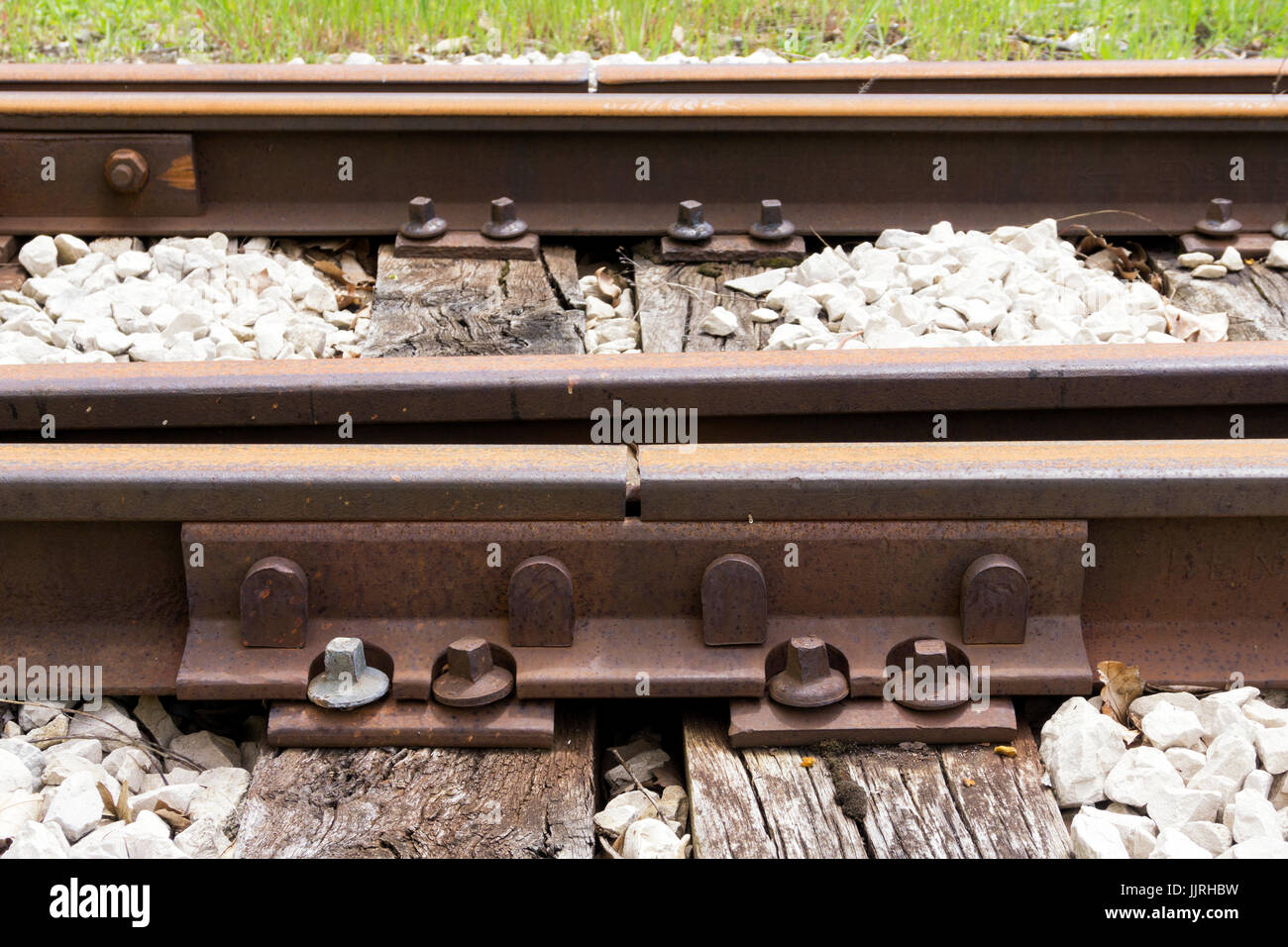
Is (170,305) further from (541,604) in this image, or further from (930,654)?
(930,654)

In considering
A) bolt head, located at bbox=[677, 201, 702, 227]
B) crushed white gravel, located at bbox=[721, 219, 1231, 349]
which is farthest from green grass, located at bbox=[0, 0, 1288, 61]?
crushed white gravel, located at bbox=[721, 219, 1231, 349]

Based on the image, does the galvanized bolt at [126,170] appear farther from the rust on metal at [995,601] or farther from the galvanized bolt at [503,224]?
the rust on metal at [995,601]

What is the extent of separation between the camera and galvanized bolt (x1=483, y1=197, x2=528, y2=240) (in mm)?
3748

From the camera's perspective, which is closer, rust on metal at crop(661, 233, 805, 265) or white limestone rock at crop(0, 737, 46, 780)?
white limestone rock at crop(0, 737, 46, 780)

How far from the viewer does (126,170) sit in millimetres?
3732

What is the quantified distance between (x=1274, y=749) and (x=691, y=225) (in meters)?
2.36

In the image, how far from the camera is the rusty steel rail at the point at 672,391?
89.4 inches

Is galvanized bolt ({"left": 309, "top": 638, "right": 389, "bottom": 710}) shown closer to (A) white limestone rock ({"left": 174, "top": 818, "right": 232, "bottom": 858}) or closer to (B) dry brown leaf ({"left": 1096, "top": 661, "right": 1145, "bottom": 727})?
(A) white limestone rock ({"left": 174, "top": 818, "right": 232, "bottom": 858})

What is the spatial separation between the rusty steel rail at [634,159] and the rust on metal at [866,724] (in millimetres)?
2188

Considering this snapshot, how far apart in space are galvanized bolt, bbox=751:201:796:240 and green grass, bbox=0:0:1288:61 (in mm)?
2100

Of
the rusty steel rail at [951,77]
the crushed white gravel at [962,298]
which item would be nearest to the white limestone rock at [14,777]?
the crushed white gravel at [962,298]

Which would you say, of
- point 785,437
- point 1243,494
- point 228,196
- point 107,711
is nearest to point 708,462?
point 785,437

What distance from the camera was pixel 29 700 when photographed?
2.01 metres

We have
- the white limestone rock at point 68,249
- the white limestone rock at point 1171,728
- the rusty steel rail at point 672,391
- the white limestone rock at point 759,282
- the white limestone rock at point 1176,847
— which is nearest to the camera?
the white limestone rock at point 1176,847
